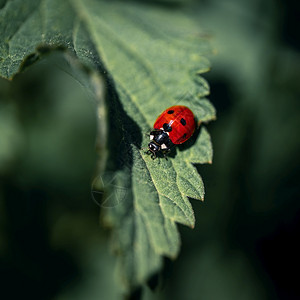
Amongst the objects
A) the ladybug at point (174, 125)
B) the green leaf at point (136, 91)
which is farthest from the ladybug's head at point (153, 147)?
the ladybug at point (174, 125)

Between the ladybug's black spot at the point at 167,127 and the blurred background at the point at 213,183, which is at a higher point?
the ladybug's black spot at the point at 167,127

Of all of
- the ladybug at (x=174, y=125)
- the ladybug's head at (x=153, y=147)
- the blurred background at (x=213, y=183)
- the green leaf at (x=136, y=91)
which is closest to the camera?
the green leaf at (x=136, y=91)

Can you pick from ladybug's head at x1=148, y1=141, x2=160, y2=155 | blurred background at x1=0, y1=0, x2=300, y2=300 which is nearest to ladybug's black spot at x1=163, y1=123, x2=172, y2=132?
ladybug's head at x1=148, y1=141, x2=160, y2=155

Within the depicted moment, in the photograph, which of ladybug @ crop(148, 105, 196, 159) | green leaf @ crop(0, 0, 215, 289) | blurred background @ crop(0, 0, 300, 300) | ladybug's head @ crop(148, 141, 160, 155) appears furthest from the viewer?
blurred background @ crop(0, 0, 300, 300)

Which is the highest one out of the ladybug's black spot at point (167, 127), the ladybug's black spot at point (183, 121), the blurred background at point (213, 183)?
the ladybug's black spot at point (183, 121)

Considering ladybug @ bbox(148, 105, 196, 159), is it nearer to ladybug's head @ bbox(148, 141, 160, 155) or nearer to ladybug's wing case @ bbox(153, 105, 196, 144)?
ladybug's wing case @ bbox(153, 105, 196, 144)

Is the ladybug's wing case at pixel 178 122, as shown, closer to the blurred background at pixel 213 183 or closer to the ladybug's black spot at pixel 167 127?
→ the ladybug's black spot at pixel 167 127
